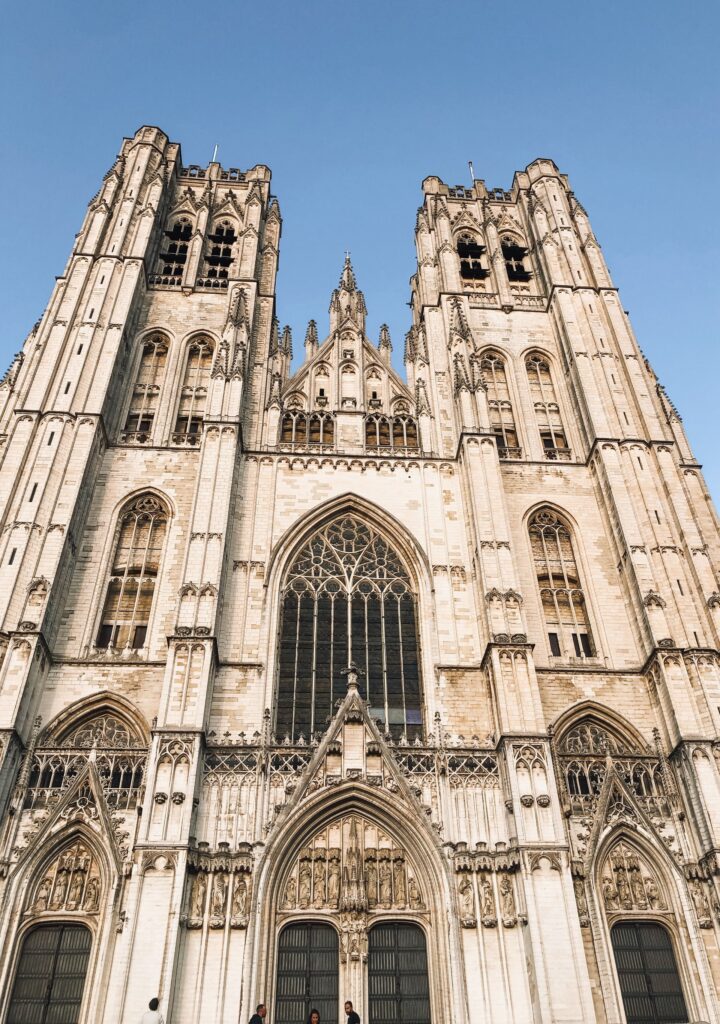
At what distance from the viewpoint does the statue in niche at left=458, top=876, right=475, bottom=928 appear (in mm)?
15836

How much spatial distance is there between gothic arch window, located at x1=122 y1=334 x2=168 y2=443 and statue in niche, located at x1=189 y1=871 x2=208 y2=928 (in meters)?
13.0

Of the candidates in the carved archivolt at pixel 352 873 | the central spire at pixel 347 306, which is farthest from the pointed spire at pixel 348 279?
the carved archivolt at pixel 352 873

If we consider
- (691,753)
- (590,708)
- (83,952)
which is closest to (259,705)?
(83,952)

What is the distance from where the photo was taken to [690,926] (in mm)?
16266

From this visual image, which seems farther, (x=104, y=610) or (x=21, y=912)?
(x=104, y=610)

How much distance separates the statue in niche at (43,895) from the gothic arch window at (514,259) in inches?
973

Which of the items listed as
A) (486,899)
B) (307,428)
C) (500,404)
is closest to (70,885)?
(486,899)

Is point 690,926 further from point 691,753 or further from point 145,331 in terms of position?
point 145,331

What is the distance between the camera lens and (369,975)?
616 inches

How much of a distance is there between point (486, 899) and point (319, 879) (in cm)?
315

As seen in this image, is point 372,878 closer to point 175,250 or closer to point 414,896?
point 414,896

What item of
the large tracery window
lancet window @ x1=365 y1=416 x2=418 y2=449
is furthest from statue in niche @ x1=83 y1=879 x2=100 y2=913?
lancet window @ x1=365 y1=416 x2=418 y2=449

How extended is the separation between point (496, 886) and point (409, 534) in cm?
922

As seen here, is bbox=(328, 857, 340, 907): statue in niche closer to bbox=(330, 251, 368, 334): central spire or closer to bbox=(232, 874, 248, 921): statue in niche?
bbox=(232, 874, 248, 921): statue in niche
